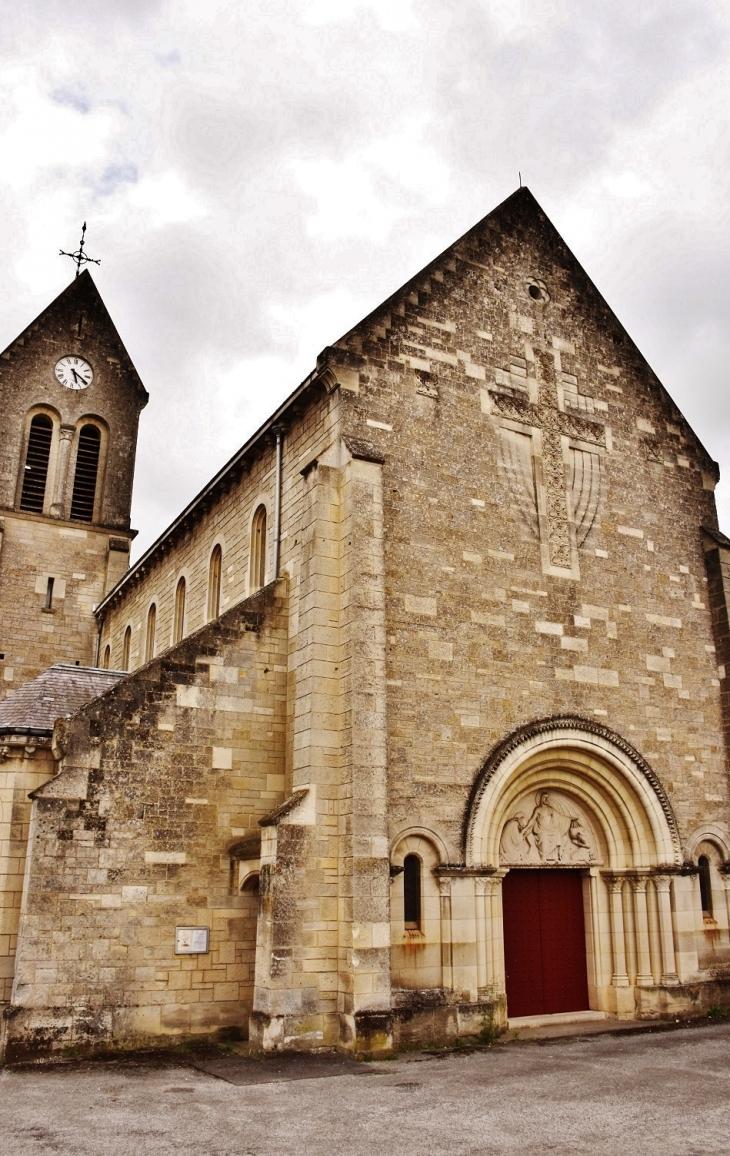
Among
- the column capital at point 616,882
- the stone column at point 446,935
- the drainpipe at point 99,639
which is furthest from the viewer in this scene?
the drainpipe at point 99,639

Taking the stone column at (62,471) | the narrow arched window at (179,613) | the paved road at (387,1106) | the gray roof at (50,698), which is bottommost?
the paved road at (387,1106)

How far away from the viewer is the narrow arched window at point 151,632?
2188cm

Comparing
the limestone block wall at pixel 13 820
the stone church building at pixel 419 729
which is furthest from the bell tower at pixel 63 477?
the limestone block wall at pixel 13 820

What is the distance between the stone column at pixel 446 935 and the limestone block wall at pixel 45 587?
15.8 metres

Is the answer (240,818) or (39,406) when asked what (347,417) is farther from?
(39,406)

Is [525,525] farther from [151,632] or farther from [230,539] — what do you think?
[151,632]

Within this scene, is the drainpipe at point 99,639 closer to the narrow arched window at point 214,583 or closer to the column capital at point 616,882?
the narrow arched window at point 214,583

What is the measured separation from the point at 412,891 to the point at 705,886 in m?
6.09

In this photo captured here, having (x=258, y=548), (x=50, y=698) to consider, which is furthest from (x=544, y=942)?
(x=50, y=698)

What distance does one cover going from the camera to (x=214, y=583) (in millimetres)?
18359

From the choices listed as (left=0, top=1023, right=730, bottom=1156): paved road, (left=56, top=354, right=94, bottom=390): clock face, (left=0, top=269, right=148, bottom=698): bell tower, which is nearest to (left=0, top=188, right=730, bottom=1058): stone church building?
(left=0, top=1023, right=730, bottom=1156): paved road

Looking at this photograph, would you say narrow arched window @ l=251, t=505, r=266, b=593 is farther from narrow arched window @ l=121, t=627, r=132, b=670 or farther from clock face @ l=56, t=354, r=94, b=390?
clock face @ l=56, t=354, r=94, b=390

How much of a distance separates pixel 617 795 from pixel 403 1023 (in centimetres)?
541

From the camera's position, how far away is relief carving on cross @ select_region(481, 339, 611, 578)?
16.0m
